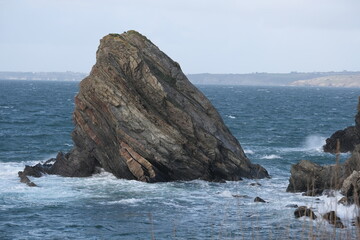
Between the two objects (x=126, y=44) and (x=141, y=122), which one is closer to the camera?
(x=141, y=122)

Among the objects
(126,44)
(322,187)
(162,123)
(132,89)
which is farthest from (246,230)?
(126,44)

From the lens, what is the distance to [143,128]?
4222 centimetres

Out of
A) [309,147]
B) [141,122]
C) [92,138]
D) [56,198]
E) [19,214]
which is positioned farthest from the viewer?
[309,147]

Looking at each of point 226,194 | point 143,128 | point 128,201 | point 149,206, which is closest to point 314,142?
point 226,194

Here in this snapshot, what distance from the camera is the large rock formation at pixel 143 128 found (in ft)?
139

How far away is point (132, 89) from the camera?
4350 centimetres

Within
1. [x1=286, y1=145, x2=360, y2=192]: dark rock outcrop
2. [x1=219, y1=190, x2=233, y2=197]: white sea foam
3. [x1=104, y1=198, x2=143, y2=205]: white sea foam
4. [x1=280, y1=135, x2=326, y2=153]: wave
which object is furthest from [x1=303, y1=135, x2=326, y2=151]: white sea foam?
[x1=104, y1=198, x2=143, y2=205]: white sea foam

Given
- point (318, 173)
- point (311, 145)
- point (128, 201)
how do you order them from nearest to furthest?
1. point (128, 201)
2. point (318, 173)
3. point (311, 145)

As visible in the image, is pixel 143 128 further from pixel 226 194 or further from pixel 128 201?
pixel 226 194

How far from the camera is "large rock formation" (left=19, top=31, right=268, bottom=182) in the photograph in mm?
42312

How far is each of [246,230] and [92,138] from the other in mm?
18718

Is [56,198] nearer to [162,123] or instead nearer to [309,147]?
[162,123]

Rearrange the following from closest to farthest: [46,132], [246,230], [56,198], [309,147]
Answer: [246,230] → [56,198] → [309,147] → [46,132]

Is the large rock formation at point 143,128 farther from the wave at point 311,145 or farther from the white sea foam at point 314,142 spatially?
the white sea foam at point 314,142
